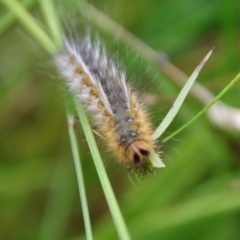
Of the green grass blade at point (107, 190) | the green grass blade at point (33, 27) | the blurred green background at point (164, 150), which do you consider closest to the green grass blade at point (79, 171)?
the green grass blade at point (107, 190)

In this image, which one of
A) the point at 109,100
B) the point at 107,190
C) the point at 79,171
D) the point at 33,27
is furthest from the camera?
the point at 33,27

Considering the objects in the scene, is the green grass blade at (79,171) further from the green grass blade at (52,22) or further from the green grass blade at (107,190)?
the green grass blade at (52,22)

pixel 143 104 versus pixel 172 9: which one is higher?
pixel 172 9

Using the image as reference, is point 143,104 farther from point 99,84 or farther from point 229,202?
point 229,202

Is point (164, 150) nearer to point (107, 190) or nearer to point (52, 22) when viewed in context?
point (52, 22)

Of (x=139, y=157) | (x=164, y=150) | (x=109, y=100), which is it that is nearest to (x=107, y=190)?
(x=139, y=157)

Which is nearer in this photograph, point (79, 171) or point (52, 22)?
point (79, 171)

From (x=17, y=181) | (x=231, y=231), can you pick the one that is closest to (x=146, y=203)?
(x=231, y=231)
